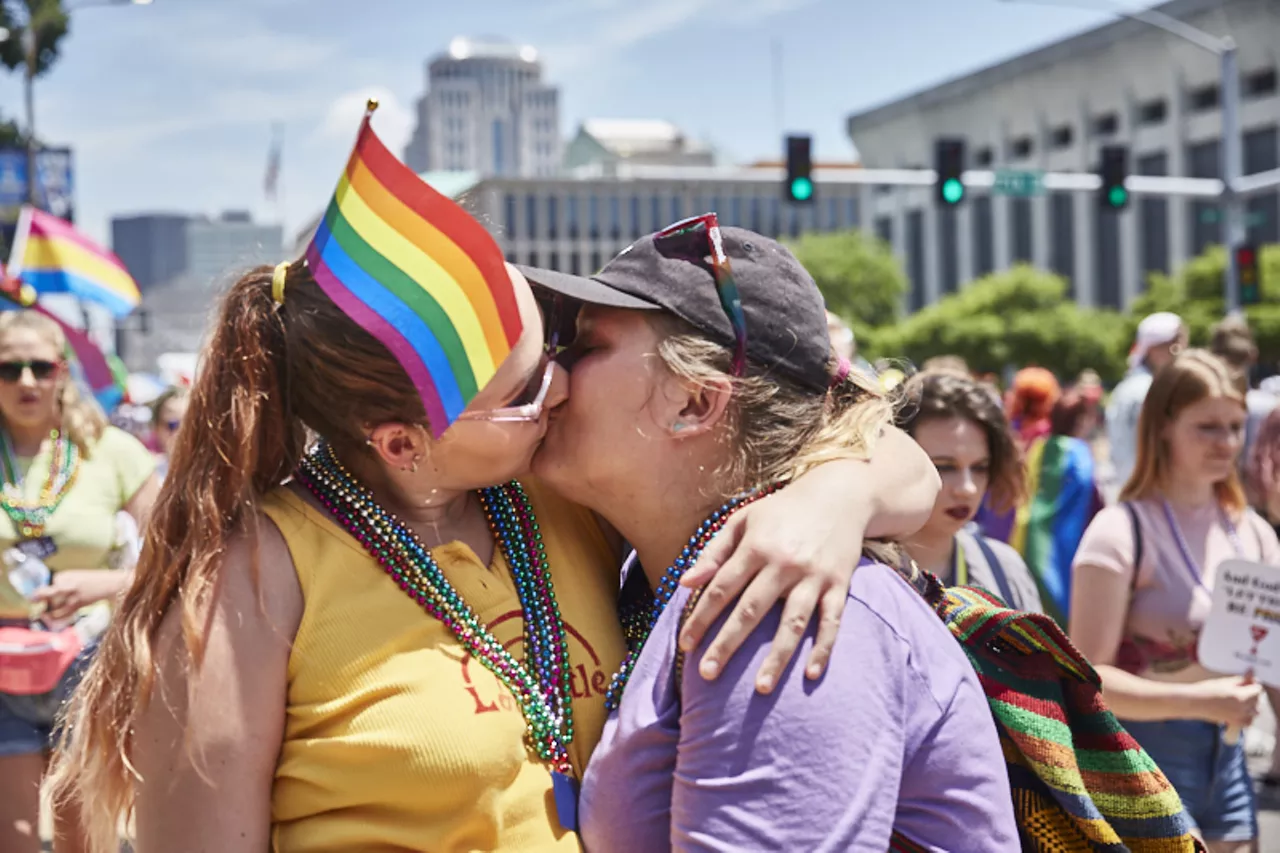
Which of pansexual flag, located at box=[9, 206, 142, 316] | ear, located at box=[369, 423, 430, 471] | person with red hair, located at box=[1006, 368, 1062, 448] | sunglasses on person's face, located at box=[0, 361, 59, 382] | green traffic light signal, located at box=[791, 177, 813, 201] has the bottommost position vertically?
person with red hair, located at box=[1006, 368, 1062, 448]

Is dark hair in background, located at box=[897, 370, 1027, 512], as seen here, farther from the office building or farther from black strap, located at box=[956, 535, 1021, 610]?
the office building

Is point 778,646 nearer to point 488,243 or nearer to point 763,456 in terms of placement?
point 763,456

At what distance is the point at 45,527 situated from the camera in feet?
15.2

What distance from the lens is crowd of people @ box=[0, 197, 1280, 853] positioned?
5.52 feet

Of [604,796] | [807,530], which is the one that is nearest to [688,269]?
[807,530]

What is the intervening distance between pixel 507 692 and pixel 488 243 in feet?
2.15

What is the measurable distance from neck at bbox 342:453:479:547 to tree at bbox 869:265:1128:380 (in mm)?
48845

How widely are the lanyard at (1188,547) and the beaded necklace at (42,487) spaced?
3.61m

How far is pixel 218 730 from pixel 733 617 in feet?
2.29

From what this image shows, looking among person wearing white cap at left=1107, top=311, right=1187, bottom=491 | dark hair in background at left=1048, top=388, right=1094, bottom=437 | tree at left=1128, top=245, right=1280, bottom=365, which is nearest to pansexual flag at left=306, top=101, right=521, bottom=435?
dark hair in background at left=1048, top=388, right=1094, bottom=437

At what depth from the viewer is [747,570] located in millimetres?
1736

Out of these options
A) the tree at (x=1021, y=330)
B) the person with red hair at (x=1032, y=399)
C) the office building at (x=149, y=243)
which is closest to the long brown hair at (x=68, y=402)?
→ the person with red hair at (x=1032, y=399)

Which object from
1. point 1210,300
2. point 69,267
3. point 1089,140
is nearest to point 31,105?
point 69,267

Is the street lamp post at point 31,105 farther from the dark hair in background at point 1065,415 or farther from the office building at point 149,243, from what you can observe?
the office building at point 149,243
